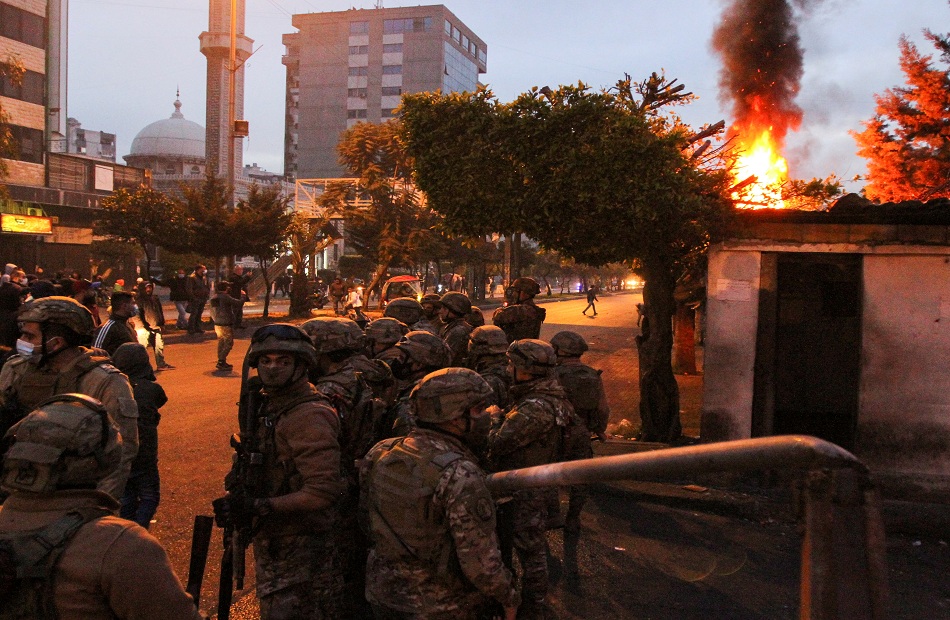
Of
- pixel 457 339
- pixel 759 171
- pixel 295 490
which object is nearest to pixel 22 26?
pixel 457 339

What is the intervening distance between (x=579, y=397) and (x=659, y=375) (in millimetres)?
Answer: 2874

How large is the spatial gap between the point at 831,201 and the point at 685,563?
4955 millimetres

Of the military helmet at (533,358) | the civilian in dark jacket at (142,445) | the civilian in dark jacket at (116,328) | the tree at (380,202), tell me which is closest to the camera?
the military helmet at (533,358)

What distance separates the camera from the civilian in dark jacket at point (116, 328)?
6.29 meters

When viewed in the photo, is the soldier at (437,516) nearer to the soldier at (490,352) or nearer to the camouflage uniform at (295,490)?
the camouflage uniform at (295,490)

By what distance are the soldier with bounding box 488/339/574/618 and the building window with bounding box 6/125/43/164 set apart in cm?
3451

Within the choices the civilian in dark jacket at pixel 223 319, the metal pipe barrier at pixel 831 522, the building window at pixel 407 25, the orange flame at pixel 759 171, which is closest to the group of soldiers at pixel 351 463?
the metal pipe barrier at pixel 831 522

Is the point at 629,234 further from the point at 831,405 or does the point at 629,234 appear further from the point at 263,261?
the point at 263,261

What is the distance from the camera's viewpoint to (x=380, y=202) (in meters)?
30.5

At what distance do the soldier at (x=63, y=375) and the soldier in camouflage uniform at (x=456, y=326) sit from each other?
3435 millimetres

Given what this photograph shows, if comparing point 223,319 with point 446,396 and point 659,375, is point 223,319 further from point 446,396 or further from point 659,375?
point 446,396

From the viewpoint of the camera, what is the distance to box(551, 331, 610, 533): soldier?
5953 millimetres

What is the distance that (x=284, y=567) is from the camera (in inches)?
133

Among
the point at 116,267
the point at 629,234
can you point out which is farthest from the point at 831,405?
the point at 116,267
